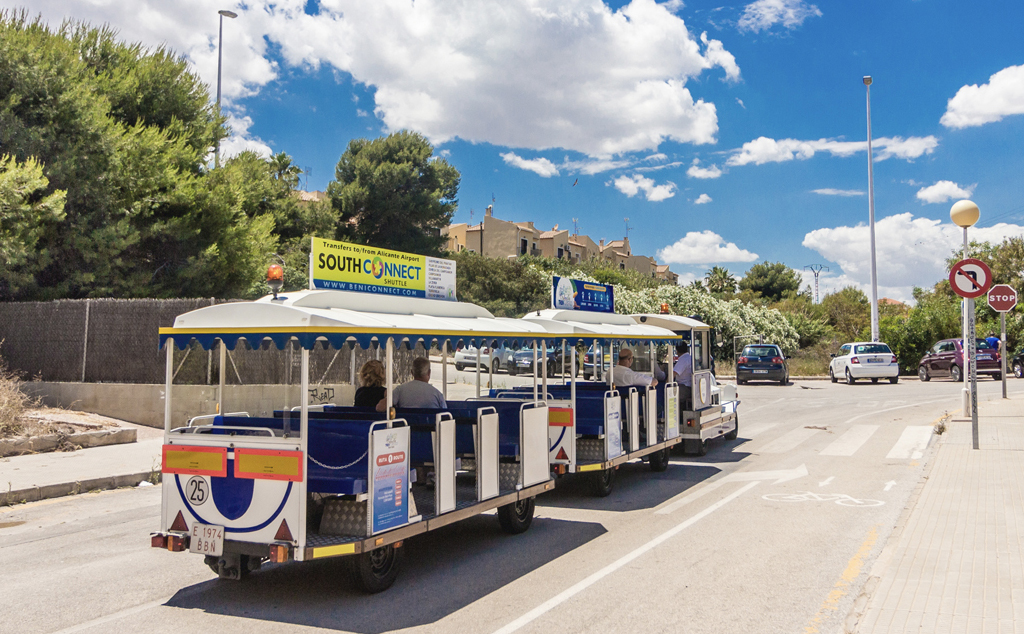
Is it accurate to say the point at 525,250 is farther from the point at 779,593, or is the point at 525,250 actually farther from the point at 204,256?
the point at 779,593

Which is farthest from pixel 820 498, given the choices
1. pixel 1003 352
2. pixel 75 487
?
pixel 1003 352

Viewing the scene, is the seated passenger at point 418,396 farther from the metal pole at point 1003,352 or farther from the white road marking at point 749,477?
the metal pole at point 1003,352

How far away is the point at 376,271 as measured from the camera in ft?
24.9

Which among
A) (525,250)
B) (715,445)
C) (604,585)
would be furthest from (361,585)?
(525,250)

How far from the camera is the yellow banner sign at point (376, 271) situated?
22.8 feet

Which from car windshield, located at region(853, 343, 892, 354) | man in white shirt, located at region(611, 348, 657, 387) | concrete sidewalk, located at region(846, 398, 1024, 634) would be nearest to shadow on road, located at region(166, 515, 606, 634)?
concrete sidewalk, located at region(846, 398, 1024, 634)

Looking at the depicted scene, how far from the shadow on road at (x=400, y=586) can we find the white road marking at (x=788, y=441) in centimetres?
708

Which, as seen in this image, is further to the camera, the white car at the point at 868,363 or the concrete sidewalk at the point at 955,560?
the white car at the point at 868,363

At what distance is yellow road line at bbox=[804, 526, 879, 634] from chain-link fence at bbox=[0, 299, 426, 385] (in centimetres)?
1102

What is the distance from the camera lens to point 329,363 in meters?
16.7

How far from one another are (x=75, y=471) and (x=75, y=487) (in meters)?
0.96

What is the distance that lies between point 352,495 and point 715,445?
10.4 metres

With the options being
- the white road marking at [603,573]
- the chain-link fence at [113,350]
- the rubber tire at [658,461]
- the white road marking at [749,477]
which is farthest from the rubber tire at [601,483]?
the chain-link fence at [113,350]

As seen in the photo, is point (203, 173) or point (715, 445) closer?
point (715, 445)
